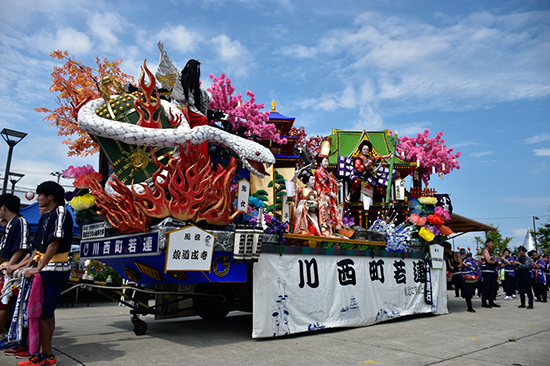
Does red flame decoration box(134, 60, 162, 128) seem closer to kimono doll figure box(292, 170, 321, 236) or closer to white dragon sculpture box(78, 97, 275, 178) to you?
white dragon sculpture box(78, 97, 275, 178)

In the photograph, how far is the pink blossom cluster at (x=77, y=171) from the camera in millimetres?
6207

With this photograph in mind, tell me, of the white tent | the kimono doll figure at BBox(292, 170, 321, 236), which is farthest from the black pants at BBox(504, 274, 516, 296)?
the white tent

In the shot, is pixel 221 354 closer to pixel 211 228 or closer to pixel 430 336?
pixel 211 228

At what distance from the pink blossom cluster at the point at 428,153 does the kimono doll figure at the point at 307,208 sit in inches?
442

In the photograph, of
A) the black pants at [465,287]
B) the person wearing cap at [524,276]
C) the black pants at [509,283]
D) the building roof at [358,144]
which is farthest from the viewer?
the building roof at [358,144]

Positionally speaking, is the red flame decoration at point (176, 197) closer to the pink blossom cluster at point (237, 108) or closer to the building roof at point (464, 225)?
the pink blossom cluster at point (237, 108)

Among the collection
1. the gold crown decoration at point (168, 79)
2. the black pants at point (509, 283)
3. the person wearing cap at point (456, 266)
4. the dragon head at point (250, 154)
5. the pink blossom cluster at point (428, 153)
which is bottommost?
the black pants at point (509, 283)

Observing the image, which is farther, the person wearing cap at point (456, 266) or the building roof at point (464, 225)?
the building roof at point (464, 225)

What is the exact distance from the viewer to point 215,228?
5.84 m

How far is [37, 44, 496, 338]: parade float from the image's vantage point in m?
5.48

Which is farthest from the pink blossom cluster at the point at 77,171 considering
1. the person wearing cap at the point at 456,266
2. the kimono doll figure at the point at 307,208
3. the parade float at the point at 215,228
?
the person wearing cap at the point at 456,266

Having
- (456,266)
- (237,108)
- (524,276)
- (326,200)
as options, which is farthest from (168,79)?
(524,276)

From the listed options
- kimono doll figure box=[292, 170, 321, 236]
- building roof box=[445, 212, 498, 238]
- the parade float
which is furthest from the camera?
building roof box=[445, 212, 498, 238]

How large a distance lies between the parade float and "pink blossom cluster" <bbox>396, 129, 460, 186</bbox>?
969cm
